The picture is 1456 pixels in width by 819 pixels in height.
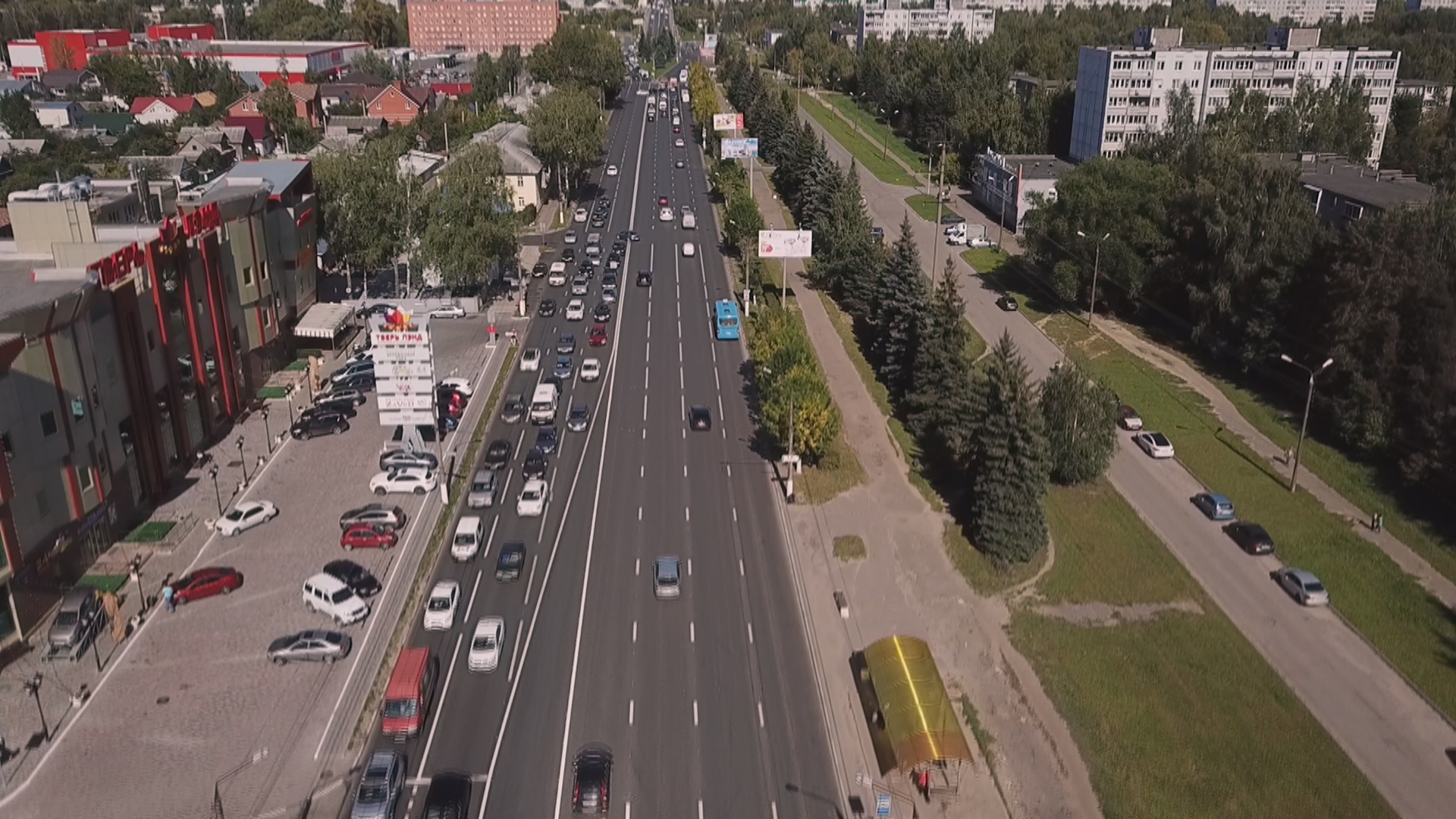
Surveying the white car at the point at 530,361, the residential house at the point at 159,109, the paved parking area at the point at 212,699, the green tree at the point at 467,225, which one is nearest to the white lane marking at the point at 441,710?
the paved parking area at the point at 212,699

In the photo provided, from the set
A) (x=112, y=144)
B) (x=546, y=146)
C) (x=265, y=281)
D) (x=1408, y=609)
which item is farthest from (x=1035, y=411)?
(x=112, y=144)

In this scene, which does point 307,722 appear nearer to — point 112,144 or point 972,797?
point 972,797

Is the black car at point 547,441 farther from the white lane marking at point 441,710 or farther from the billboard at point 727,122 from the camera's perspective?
the billboard at point 727,122

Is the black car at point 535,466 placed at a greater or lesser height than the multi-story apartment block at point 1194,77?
lesser

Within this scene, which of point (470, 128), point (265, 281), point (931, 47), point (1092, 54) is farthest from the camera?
point (931, 47)

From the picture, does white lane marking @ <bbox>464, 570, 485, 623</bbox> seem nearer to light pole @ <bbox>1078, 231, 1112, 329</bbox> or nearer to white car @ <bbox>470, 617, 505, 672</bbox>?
white car @ <bbox>470, 617, 505, 672</bbox>

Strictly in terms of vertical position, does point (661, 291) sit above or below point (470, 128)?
below

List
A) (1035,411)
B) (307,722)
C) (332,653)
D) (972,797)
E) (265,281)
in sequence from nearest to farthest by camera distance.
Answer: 1. (972,797)
2. (307,722)
3. (332,653)
4. (1035,411)
5. (265,281)
